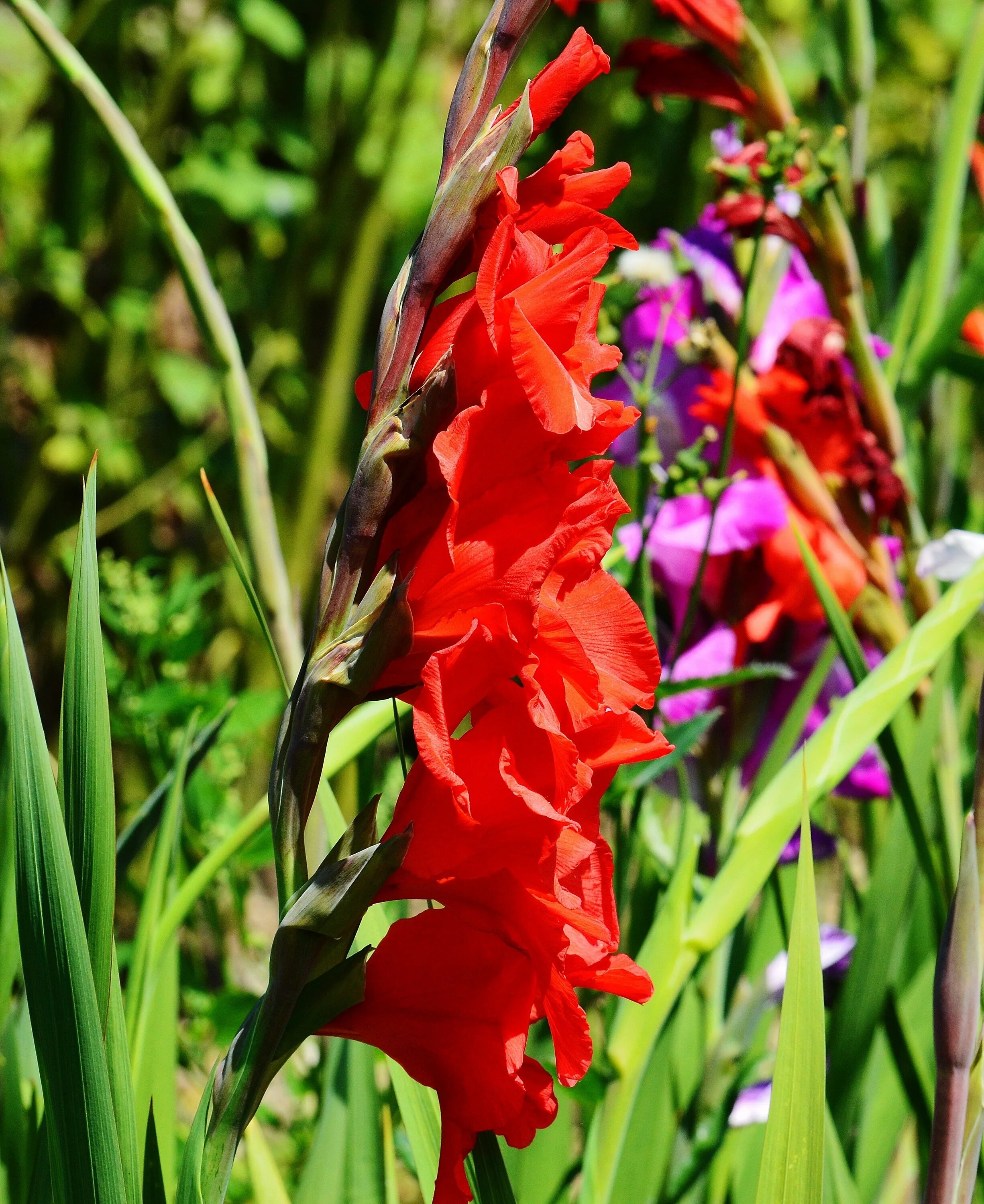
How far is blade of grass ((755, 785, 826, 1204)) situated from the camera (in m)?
0.35

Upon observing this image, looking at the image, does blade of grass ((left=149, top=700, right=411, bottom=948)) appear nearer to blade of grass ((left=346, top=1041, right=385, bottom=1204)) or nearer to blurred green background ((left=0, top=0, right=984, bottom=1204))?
blade of grass ((left=346, top=1041, right=385, bottom=1204))

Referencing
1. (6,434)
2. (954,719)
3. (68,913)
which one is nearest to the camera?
(68,913)

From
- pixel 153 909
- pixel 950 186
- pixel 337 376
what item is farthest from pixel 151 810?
pixel 337 376

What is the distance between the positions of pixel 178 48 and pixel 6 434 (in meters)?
0.66

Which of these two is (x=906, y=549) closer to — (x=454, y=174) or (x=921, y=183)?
(x=454, y=174)

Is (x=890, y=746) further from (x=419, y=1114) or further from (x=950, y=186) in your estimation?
(x=950, y=186)

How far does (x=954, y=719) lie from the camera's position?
814 mm

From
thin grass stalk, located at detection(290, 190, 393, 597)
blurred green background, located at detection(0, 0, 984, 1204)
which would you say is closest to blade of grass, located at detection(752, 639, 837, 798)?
blurred green background, located at detection(0, 0, 984, 1204)

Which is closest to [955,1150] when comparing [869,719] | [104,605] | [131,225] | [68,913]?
[869,719]

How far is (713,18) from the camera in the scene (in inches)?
26.1

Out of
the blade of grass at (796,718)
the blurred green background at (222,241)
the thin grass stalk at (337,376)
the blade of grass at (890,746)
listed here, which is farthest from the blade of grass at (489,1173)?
the thin grass stalk at (337,376)

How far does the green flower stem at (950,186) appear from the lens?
0.73 metres

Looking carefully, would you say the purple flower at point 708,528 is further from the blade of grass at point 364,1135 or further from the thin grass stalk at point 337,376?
the thin grass stalk at point 337,376

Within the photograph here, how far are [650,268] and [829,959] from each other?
0.44 m
